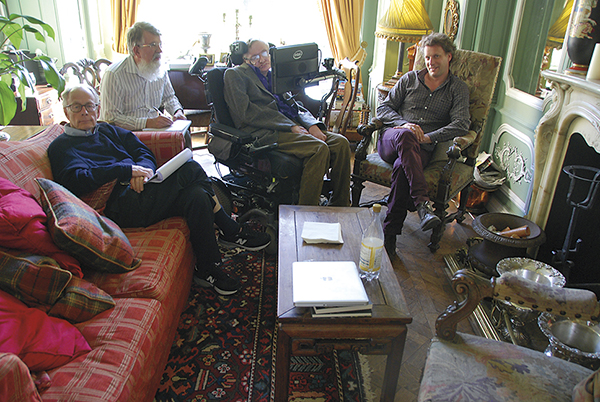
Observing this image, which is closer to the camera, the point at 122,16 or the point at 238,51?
the point at 238,51

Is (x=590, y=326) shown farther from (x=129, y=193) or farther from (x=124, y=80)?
(x=124, y=80)

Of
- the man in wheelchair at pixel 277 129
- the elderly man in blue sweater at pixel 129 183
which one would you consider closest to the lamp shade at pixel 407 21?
the man in wheelchair at pixel 277 129

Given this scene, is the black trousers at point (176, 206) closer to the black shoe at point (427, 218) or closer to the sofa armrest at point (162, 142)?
the sofa armrest at point (162, 142)

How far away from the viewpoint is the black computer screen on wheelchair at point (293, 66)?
2389 millimetres

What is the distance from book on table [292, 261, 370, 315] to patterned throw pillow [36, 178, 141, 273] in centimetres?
65

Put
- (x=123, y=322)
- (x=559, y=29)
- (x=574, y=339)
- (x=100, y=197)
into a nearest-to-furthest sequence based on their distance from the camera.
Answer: (x=123, y=322) < (x=574, y=339) < (x=100, y=197) < (x=559, y=29)

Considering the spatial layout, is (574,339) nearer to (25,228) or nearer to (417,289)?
(417,289)

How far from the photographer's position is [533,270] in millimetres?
1973

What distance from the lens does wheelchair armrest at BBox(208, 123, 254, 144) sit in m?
2.46

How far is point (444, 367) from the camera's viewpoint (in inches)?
45.2

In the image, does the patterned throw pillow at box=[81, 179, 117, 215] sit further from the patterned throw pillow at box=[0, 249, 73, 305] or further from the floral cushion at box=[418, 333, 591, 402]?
the floral cushion at box=[418, 333, 591, 402]

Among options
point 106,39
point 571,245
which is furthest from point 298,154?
point 106,39

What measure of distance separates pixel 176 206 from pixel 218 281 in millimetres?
421

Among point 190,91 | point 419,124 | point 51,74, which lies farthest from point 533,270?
point 190,91
